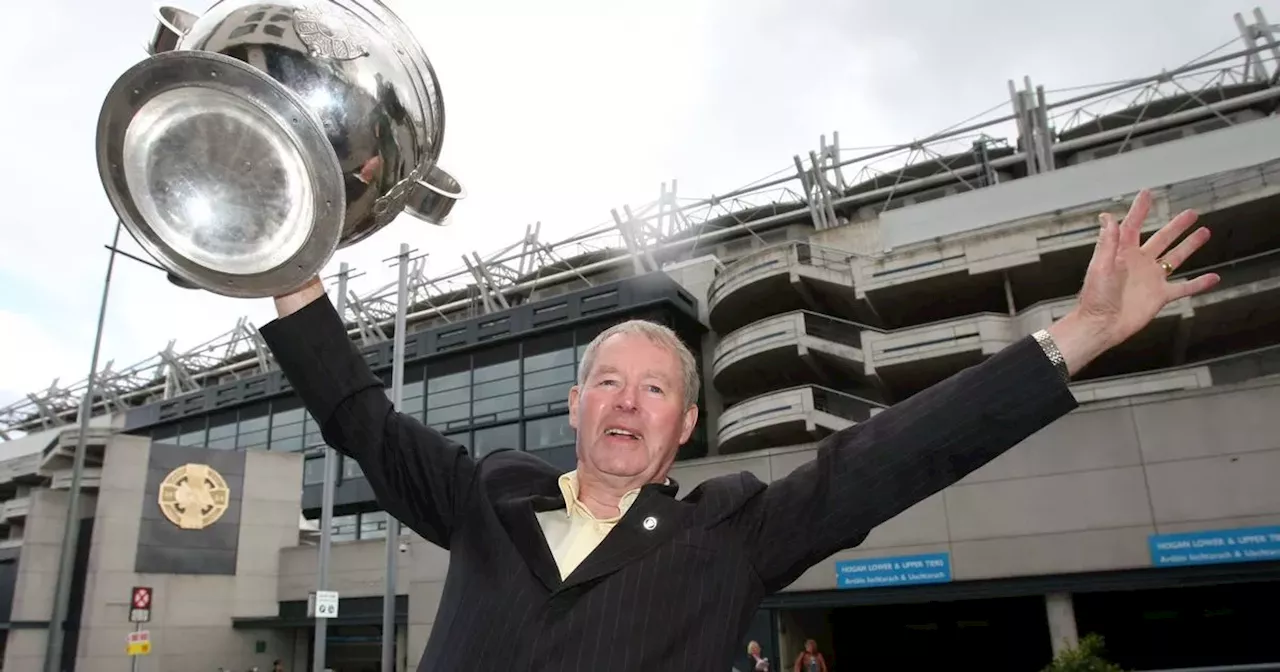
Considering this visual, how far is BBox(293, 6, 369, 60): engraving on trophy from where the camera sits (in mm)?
1756

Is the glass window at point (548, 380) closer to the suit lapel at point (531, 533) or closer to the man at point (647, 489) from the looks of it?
the man at point (647, 489)

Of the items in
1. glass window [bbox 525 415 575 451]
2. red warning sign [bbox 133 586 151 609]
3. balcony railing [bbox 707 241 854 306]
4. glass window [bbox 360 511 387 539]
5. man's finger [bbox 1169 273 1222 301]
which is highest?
balcony railing [bbox 707 241 854 306]

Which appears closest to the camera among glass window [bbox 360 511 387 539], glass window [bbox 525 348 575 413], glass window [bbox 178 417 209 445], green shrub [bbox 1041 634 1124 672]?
green shrub [bbox 1041 634 1124 672]

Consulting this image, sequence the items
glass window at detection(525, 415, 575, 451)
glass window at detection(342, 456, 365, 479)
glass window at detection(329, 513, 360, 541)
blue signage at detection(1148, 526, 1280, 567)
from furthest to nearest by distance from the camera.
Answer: glass window at detection(329, 513, 360, 541) → glass window at detection(342, 456, 365, 479) → glass window at detection(525, 415, 575, 451) → blue signage at detection(1148, 526, 1280, 567)

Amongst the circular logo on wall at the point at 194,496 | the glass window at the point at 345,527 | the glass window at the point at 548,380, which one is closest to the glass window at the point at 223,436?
the glass window at the point at 345,527

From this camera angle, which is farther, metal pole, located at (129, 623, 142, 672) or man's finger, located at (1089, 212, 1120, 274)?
metal pole, located at (129, 623, 142, 672)

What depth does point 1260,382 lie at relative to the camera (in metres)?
16.0

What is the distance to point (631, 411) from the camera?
1.94 m

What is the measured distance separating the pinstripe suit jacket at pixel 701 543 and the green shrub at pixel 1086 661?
12.3 meters

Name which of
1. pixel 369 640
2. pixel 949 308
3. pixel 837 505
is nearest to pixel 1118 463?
pixel 949 308

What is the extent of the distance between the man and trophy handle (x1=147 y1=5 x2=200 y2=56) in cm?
61

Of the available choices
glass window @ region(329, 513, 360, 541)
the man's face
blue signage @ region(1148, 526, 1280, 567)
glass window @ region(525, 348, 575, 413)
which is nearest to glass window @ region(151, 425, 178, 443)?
glass window @ region(329, 513, 360, 541)

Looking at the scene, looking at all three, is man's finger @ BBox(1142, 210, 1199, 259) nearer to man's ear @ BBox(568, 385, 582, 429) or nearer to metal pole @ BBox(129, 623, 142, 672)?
man's ear @ BBox(568, 385, 582, 429)

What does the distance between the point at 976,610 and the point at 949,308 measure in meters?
10.6
